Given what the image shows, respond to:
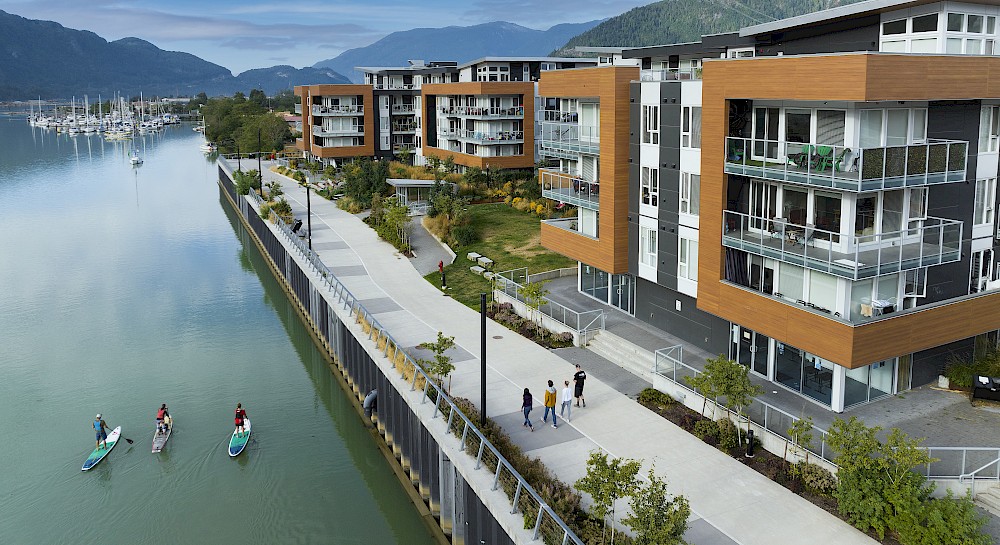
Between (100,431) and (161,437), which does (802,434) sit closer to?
(161,437)

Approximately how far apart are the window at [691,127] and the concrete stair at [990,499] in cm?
1472

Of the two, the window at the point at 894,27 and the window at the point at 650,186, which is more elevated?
the window at the point at 894,27

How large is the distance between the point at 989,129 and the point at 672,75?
1115 centimetres

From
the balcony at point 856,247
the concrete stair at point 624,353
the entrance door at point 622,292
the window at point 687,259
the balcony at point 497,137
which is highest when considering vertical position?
the balcony at point 497,137

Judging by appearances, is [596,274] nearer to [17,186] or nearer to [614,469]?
[614,469]

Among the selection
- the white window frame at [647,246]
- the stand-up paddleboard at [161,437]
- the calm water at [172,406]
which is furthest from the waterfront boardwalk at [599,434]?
the stand-up paddleboard at [161,437]

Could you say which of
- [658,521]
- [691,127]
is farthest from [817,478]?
[691,127]

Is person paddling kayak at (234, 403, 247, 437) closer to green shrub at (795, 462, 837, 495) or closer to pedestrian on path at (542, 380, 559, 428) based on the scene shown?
pedestrian on path at (542, 380, 559, 428)

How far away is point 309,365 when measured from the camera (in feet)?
134

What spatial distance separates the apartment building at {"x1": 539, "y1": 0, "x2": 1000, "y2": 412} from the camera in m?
24.3

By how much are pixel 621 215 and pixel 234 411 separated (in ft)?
58.2

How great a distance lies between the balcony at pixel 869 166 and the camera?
23891 mm

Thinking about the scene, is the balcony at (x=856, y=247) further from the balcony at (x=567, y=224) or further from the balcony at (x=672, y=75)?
the balcony at (x=567, y=224)

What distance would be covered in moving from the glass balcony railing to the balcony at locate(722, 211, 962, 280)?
32.5 ft
